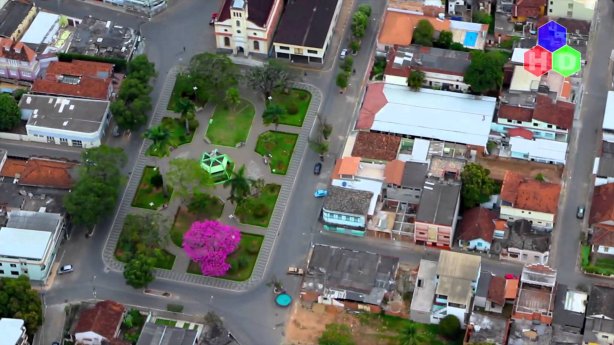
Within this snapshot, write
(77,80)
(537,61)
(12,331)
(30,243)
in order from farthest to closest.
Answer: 1. (77,80)
2. (537,61)
3. (30,243)
4. (12,331)

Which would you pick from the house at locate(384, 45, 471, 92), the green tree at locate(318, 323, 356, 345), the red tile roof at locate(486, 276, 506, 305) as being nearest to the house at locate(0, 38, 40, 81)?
the house at locate(384, 45, 471, 92)

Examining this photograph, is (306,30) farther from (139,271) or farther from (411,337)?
(411,337)

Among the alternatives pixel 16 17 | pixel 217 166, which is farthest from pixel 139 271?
pixel 16 17

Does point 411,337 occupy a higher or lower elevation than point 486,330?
lower

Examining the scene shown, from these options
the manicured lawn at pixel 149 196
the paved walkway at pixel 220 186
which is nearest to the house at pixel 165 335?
the paved walkway at pixel 220 186

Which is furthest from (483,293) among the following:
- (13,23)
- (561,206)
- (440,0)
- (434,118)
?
(13,23)
